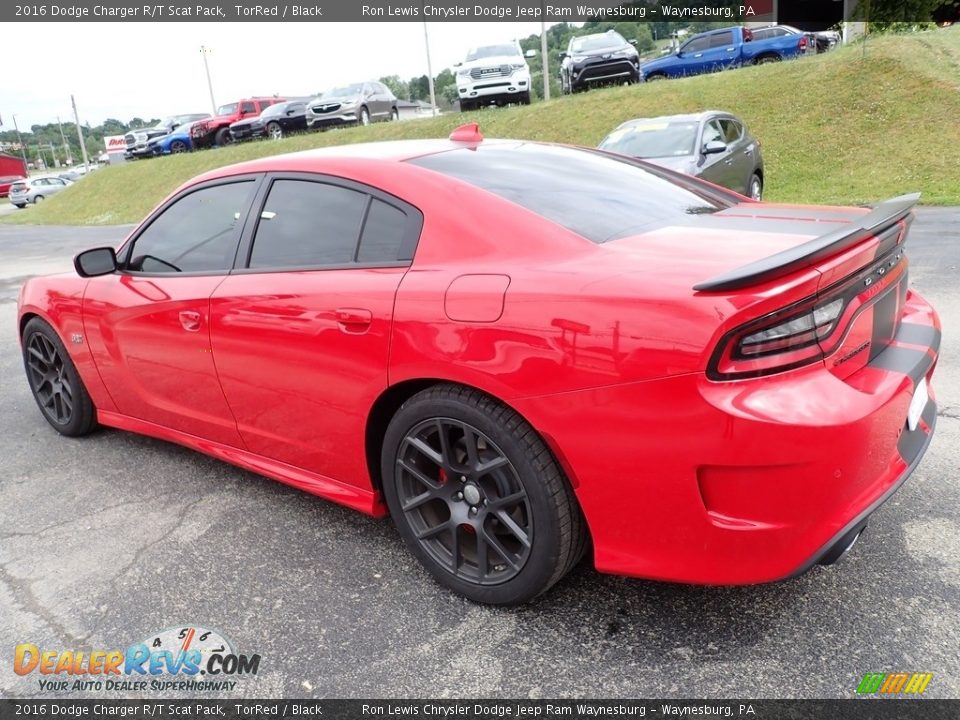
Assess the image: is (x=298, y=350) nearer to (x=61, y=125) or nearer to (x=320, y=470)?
(x=320, y=470)

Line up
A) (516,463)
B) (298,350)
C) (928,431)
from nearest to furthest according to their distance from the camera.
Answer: (516,463), (928,431), (298,350)

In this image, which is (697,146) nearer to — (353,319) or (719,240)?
(719,240)

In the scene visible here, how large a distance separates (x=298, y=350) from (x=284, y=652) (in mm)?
1046

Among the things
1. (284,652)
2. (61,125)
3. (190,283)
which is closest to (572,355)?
(284,652)

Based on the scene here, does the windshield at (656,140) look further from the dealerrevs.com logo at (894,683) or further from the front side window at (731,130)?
the dealerrevs.com logo at (894,683)

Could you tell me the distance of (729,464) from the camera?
185 cm

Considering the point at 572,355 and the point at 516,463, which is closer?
the point at 572,355

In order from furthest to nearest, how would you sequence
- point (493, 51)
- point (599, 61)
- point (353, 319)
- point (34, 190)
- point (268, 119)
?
point (34, 190)
point (268, 119)
point (493, 51)
point (599, 61)
point (353, 319)

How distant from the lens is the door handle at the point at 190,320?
3.12m

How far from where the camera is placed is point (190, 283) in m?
3.21

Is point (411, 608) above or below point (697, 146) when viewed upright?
below

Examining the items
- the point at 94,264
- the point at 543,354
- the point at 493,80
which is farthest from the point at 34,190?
the point at 543,354

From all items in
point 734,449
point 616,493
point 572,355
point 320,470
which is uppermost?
point 572,355

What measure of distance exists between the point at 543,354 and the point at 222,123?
29.0 m
